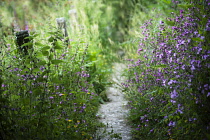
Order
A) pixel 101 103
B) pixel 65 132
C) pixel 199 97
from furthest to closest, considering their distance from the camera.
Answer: pixel 101 103 → pixel 65 132 → pixel 199 97

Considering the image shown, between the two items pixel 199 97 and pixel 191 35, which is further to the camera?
pixel 191 35

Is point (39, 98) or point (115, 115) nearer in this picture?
point (39, 98)

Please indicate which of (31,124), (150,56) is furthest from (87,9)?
(31,124)

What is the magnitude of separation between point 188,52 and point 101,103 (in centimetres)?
278

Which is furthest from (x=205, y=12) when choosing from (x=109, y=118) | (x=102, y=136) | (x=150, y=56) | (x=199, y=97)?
(x=109, y=118)

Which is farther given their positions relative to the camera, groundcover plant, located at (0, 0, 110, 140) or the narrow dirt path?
the narrow dirt path

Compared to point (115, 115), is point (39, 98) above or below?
above

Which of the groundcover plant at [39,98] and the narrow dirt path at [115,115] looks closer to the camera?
the groundcover plant at [39,98]

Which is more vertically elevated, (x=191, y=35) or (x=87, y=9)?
(x=87, y=9)

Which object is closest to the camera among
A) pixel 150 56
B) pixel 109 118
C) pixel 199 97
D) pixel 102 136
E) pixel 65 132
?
pixel 199 97

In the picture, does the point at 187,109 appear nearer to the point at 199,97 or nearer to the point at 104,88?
the point at 199,97

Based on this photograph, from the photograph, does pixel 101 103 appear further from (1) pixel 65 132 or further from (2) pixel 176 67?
(2) pixel 176 67

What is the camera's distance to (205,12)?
2387 millimetres

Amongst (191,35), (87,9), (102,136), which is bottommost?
(102,136)
